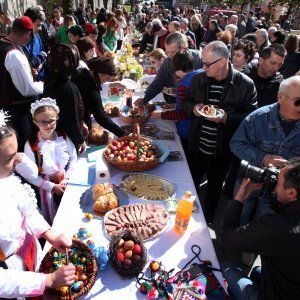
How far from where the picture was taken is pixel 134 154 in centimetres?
254

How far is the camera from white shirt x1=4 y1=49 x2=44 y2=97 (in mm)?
2934

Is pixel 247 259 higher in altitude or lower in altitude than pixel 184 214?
lower

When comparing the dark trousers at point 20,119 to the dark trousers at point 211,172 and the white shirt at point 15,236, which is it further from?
the dark trousers at point 211,172

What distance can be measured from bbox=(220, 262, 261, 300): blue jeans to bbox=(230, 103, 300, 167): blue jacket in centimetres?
83

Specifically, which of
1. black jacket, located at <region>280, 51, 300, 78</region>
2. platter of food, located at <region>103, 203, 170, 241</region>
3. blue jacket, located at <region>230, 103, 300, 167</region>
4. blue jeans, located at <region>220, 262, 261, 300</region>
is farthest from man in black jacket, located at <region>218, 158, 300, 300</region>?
black jacket, located at <region>280, 51, 300, 78</region>

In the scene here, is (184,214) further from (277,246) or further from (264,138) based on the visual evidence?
(264,138)

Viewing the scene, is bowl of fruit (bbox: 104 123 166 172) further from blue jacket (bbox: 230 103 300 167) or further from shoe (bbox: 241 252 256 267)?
shoe (bbox: 241 252 256 267)

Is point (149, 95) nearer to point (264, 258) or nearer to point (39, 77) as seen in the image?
point (39, 77)

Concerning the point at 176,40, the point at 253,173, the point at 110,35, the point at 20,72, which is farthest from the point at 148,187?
the point at 110,35

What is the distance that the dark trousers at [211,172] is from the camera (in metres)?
3.06

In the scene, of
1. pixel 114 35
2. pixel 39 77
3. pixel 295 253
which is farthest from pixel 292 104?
pixel 114 35

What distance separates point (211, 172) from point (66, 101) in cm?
172

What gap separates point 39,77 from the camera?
15.9 feet

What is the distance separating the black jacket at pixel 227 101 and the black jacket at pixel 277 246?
1304 mm
